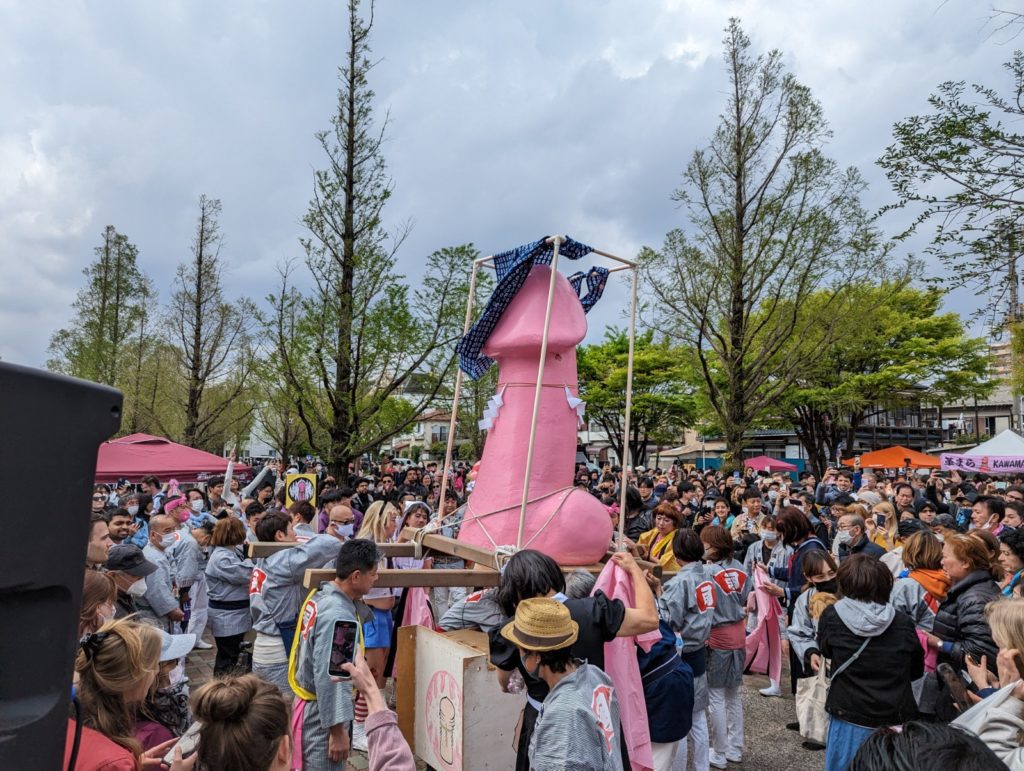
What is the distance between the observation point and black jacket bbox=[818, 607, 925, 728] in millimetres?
3648

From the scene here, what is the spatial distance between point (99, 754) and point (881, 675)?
3.67 meters

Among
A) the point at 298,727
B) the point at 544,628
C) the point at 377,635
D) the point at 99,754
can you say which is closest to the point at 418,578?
the point at 298,727

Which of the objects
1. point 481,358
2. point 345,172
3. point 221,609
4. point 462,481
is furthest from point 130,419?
point 481,358

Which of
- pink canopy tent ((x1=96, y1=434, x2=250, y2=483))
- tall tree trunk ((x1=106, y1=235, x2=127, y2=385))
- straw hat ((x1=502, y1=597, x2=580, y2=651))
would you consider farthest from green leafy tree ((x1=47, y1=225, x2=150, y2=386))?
straw hat ((x1=502, y1=597, x2=580, y2=651))

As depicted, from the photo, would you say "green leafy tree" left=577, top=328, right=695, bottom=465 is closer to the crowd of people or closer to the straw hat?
the crowd of people

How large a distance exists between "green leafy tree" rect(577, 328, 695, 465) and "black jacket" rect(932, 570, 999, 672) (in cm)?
2671

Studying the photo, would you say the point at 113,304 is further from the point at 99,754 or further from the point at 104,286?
the point at 99,754

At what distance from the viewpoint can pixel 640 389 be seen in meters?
32.9

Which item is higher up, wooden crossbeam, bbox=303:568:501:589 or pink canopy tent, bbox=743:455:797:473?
wooden crossbeam, bbox=303:568:501:589

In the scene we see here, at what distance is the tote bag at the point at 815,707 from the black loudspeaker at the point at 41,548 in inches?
181

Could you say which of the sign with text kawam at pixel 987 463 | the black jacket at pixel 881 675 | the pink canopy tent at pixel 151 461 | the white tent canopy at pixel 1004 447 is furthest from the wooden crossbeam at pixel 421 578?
the white tent canopy at pixel 1004 447

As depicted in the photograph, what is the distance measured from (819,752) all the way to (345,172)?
12.2m

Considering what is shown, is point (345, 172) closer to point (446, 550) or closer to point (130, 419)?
point (446, 550)

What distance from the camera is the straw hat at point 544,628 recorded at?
2.28 meters
